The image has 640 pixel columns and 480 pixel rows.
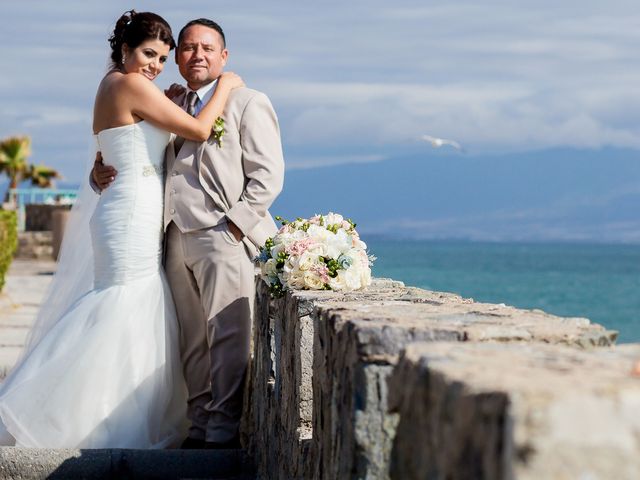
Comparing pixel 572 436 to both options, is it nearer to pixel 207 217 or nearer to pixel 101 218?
pixel 207 217

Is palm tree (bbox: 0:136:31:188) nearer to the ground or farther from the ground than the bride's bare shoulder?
farther from the ground

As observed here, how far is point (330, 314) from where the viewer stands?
326 centimetres

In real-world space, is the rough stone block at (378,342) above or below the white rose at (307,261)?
below

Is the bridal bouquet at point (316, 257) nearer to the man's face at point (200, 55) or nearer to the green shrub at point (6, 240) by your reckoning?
the man's face at point (200, 55)

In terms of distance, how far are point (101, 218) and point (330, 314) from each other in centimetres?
288

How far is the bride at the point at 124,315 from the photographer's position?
552cm

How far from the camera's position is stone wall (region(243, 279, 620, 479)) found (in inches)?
93.1

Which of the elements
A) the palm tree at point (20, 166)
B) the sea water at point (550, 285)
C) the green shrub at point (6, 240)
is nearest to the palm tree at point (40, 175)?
the palm tree at point (20, 166)

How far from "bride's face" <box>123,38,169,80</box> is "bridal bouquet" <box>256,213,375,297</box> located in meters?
1.25

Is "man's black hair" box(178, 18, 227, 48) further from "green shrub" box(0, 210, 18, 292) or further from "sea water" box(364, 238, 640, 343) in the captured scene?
"sea water" box(364, 238, 640, 343)

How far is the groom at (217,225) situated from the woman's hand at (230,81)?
41 mm

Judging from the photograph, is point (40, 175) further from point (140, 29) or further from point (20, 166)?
point (140, 29)

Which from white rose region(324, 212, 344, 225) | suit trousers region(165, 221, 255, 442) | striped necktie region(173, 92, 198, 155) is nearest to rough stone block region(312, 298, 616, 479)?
white rose region(324, 212, 344, 225)

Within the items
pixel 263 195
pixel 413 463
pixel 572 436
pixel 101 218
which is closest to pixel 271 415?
pixel 263 195
